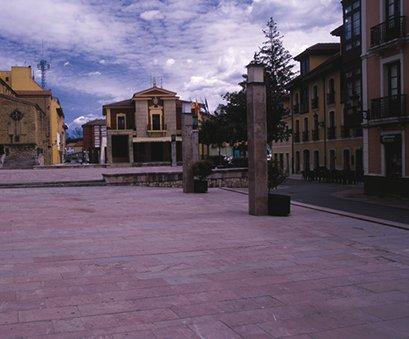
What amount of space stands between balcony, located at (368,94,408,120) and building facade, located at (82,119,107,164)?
30.1 metres

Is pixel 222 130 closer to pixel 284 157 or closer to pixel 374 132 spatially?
pixel 284 157

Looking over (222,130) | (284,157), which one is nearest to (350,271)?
(222,130)

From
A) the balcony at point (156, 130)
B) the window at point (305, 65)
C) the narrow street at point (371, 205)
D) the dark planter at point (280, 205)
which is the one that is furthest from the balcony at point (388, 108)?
the balcony at point (156, 130)

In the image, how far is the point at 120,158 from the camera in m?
57.9

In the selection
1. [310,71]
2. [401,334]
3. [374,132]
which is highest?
[310,71]

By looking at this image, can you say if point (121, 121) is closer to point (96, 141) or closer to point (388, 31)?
point (96, 141)

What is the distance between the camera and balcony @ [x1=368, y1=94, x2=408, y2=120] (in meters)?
20.7

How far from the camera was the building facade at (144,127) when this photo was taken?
57.7 m

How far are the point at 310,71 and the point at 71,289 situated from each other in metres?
39.7

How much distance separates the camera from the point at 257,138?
1294cm

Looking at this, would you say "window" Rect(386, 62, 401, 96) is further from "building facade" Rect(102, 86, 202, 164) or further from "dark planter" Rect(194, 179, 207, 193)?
"building facade" Rect(102, 86, 202, 164)

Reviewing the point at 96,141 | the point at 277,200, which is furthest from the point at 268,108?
the point at 277,200

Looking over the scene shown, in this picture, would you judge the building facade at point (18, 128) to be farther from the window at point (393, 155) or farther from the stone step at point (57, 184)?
the window at point (393, 155)

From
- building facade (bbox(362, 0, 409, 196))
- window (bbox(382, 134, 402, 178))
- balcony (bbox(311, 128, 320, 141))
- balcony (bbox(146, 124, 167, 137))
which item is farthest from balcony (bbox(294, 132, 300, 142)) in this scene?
window (bbox(382, 134, 402, 178))
